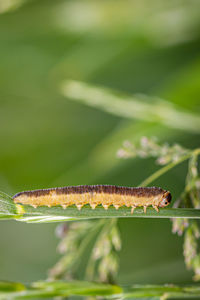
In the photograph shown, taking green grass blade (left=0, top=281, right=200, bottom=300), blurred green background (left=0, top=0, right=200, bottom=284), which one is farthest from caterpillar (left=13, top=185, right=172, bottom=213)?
blurred green background (left=0, top=0, right=200, bottom=284)

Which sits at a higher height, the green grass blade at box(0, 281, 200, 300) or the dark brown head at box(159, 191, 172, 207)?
the dark brown head at box(159, 191, 172, 207)

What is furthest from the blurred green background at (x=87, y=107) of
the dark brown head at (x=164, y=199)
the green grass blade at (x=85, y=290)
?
the green grass blade at (x=85, y=290)

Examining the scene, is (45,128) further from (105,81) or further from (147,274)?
(147,274)

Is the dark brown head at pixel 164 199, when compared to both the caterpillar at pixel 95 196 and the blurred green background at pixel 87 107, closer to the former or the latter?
the caterpillar at pixel 95 196

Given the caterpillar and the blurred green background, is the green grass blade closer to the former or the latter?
the caterpillar

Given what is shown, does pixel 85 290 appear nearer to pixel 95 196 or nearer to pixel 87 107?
pixel 95 196

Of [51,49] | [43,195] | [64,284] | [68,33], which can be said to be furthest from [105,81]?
[64,284]
